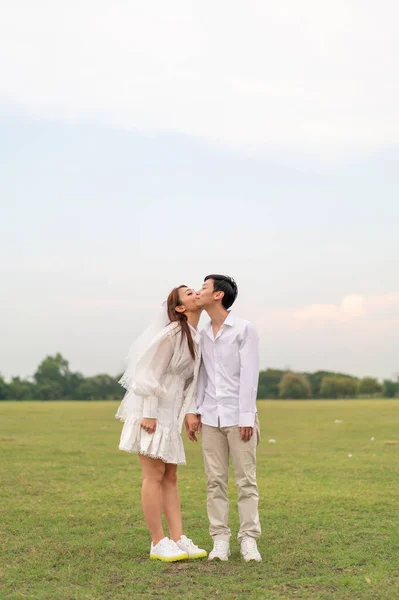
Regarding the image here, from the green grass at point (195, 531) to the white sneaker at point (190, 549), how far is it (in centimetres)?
16

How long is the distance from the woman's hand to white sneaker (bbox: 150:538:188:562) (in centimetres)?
100

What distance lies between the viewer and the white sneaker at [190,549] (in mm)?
6527

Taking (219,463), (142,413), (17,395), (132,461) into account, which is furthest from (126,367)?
(17,395)

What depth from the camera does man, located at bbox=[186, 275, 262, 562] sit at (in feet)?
20.9

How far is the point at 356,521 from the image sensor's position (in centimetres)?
836

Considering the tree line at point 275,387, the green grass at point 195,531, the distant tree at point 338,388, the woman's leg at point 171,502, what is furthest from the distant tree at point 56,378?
the woman's leg at point 171,502

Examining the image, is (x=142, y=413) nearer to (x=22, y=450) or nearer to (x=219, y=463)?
(x=219, y=463)

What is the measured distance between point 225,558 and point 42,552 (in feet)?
5.95

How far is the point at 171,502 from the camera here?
672 centimetres

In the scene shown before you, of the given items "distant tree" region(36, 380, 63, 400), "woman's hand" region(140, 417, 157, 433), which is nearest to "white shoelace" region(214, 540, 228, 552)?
"woman's hand" region(140, 417, 157, 433)

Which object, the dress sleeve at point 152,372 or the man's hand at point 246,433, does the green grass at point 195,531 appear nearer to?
the man's hand at point 246,433

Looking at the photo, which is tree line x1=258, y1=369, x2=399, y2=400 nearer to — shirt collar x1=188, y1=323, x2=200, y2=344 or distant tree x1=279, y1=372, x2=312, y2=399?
distant tree x1=279, y1=372, x2=312, y2=399

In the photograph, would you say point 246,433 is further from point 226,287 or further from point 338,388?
point 338,388

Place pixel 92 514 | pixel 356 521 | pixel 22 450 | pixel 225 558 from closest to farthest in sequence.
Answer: pixel 225 558, pixel 356 521, pixel 92 514, pixel 22 450
